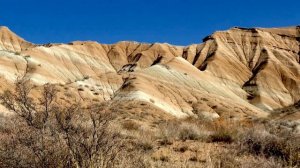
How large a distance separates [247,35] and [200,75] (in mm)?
38218

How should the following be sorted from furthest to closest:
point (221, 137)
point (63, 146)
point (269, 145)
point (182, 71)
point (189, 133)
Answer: point (182, 71), point (189, 133), point (221, 137), point (269, 145), point (63, 146)

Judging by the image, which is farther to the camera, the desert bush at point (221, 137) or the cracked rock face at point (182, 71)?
the cracked rock face at point (182, 71)

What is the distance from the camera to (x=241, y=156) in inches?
447

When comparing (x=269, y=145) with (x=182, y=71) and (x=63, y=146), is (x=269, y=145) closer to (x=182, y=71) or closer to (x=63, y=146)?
(x=63, y=146)

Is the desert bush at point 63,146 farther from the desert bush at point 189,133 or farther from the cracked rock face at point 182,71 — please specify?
the cracked rock face at point 182,71

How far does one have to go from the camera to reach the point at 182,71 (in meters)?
93.3

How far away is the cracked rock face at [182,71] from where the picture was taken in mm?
69750

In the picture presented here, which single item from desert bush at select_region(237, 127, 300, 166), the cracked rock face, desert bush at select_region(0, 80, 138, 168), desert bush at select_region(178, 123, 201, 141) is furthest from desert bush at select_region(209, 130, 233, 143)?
the cracked rock face

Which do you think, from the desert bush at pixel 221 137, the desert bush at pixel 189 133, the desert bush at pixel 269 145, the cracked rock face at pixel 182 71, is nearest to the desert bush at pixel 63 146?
the desert bush at pixel 269 145

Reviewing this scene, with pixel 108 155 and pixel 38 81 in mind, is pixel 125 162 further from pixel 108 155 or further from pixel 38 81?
pixel 38 81

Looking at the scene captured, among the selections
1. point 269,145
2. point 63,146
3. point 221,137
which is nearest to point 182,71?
point 221,137

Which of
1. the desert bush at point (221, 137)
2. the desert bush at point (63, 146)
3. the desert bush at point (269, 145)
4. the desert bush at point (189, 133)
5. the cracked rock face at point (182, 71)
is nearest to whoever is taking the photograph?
the desert bush at point (63, 146)

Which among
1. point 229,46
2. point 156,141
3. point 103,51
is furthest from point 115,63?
point 156,141

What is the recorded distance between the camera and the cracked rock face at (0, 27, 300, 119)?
69750 mm
